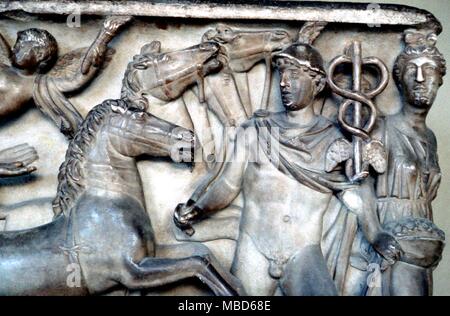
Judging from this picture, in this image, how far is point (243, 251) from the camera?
452 centimetres

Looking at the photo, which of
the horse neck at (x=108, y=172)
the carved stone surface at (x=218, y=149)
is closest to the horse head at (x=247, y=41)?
the carved stone surface at (x=218, y=149)

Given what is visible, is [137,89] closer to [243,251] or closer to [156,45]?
[156,45]

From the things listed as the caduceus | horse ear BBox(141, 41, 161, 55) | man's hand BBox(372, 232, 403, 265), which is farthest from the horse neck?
man's hand BBox(372, 232, 403, 265)

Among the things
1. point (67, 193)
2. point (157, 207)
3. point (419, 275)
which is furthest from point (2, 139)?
point (419, 275)

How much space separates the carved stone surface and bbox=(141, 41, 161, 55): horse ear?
0.04 feet

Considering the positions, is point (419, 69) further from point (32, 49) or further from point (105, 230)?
point (32, 49)

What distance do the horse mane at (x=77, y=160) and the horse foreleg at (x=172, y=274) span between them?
465 millimetres

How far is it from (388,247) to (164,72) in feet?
4.63

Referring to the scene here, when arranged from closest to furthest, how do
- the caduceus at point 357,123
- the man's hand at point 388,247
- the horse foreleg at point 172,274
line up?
the horse foreleg at point 172,274
the man's hand at point 388,247
the caduceus at point 357,123

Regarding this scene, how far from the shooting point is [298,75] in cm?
460

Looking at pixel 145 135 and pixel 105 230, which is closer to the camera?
pixel 105 230

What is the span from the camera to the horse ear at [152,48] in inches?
187

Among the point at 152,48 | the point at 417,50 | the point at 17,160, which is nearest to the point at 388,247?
the point at 417,50

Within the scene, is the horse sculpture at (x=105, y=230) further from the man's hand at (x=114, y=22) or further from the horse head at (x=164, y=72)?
the man's hand at (x=114, y=22)
